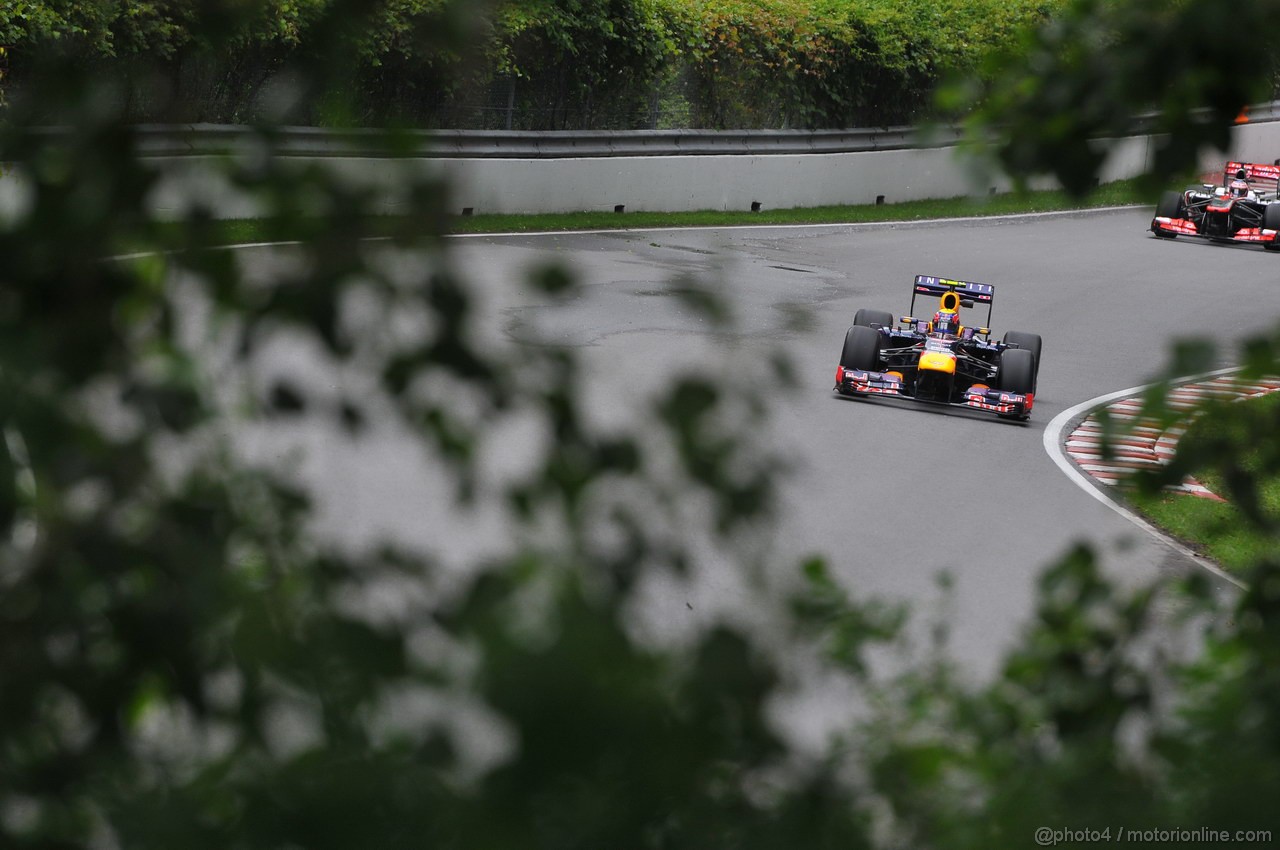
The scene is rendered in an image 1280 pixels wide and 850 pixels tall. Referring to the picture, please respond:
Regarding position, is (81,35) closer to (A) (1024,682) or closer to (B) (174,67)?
(B) (174,67)

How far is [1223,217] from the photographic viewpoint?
2748cm

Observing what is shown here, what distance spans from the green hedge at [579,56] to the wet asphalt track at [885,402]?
0.65 ft

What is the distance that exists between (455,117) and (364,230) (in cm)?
25

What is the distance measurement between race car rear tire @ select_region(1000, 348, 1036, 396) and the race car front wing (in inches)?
2.8

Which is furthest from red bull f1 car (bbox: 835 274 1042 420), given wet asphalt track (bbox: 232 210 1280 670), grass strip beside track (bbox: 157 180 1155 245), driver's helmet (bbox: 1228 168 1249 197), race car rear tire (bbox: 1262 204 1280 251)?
driver's helmet (bbox: 1228 168 1249 197)

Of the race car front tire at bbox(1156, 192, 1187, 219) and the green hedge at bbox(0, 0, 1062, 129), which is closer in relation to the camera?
the green hedge at bbox(0, 0, 1062, 129)

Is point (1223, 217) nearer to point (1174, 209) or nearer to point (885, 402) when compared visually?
point (1174, 209)

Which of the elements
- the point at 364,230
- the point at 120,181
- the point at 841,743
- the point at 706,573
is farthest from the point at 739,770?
the point at 706,573

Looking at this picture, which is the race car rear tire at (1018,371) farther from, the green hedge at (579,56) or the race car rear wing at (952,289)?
the green hedge at (579,56)

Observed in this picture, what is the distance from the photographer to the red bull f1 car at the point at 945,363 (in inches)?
507

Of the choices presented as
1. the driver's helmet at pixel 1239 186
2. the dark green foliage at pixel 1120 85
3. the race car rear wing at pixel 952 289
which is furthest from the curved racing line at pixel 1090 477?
the driver's helmet at pixel 1239 186

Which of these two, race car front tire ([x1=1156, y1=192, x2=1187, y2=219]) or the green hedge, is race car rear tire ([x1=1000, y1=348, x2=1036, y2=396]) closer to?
the green hedge

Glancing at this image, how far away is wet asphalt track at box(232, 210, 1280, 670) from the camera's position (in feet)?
5.91

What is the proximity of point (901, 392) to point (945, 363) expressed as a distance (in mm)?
458
